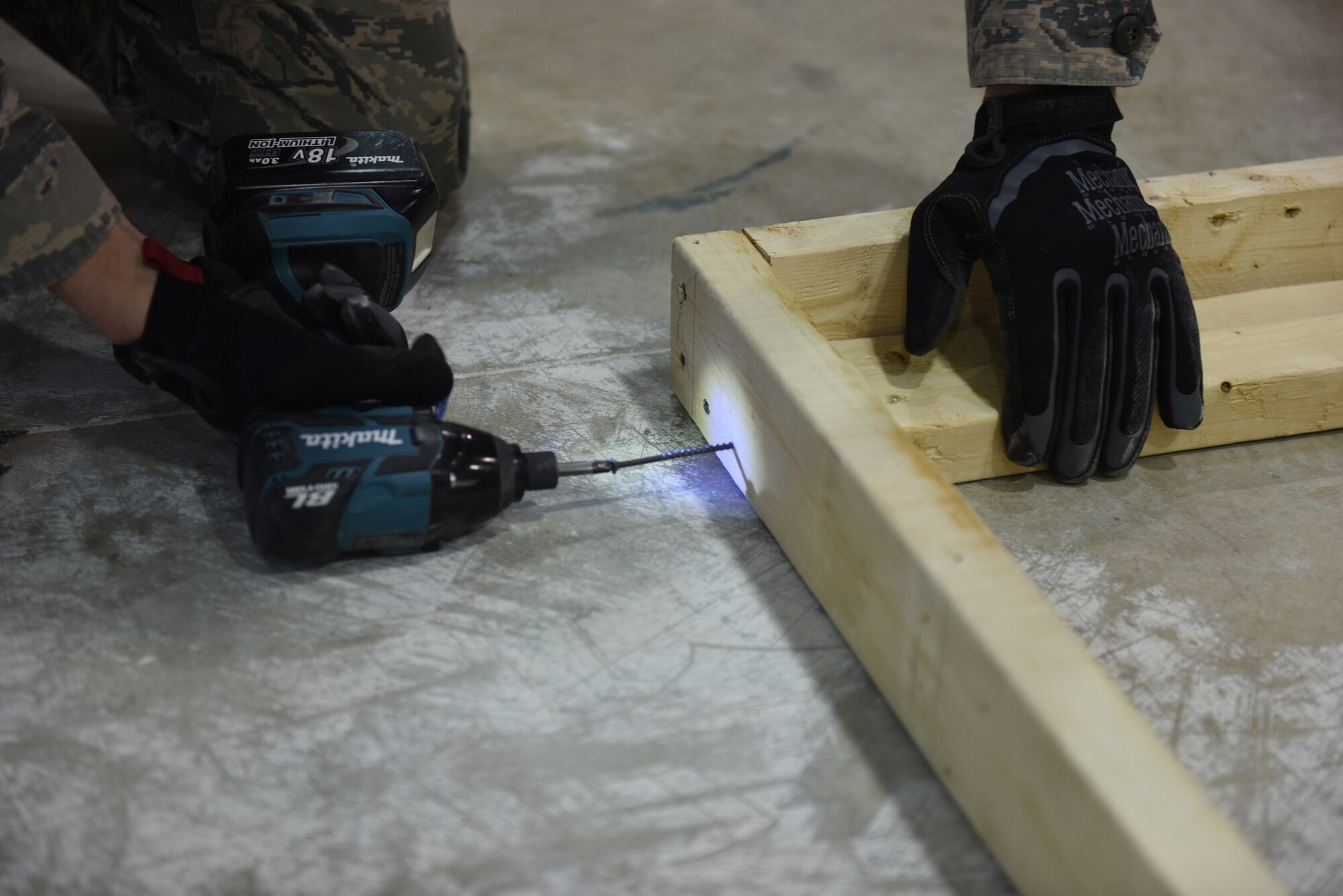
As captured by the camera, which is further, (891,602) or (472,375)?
(472,375)

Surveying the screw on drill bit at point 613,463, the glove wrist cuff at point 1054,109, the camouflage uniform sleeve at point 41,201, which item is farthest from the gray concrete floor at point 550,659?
the glove wrist cuff at point 1054,109

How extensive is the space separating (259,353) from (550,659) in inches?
20.6

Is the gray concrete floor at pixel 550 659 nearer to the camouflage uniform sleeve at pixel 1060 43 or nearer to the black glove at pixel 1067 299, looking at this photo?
the black glove at pixel 1067 299

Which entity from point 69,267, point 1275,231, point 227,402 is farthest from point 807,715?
point 1275,231

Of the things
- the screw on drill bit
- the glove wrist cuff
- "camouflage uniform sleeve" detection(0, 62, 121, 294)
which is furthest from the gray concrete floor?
the glove wrist cuff

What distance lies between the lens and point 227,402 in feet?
→ 4.47

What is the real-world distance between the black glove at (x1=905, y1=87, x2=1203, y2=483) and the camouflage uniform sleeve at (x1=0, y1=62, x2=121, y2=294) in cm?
107

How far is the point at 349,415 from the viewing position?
1.29m

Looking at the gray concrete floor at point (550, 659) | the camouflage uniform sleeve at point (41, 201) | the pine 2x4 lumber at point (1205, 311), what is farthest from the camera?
the pine 2x4 lumber at point (1205, 311)

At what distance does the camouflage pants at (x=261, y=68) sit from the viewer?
6.68ft

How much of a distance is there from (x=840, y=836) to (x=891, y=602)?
0.79 ft

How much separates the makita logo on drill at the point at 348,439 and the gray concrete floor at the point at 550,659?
172 millimetres

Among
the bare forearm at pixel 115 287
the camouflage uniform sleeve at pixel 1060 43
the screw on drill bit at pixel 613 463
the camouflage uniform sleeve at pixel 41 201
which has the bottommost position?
the screw on drill bit at pixel 613 463

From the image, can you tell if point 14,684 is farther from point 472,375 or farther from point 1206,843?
point 1206,843
